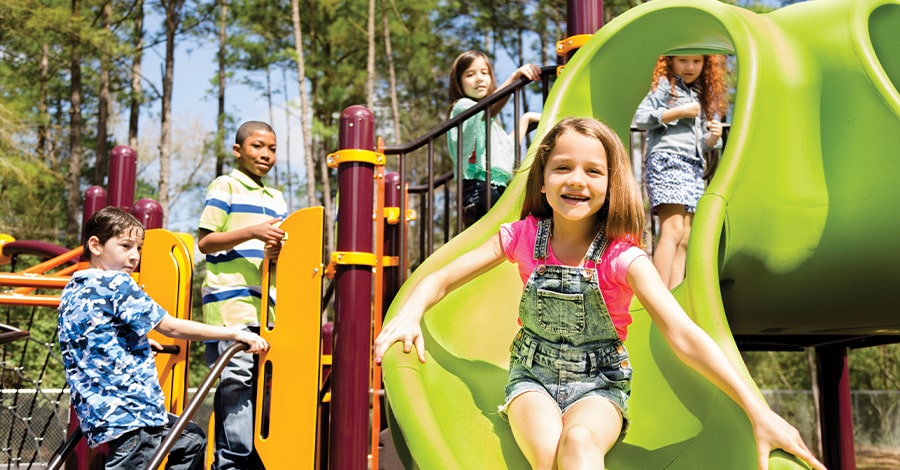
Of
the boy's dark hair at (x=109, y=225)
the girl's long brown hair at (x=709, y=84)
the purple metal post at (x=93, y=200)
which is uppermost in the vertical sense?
the girl's long brown hair at (x=709, y=84)

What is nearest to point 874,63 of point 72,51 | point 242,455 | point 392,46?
point 242,455

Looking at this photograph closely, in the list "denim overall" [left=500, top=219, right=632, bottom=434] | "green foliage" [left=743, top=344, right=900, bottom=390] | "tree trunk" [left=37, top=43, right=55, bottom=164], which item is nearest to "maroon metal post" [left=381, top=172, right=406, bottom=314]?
"denim overall" [left=500, top=219, right=632, bottom=434]

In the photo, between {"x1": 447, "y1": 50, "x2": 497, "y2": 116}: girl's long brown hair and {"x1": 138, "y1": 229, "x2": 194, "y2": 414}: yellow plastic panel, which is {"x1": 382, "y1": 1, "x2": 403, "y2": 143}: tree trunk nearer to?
{"x1": 447, "y1": 50, "x2": 497, "y2": 116}: girl's long brown hair

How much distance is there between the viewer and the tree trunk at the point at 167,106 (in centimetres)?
1520

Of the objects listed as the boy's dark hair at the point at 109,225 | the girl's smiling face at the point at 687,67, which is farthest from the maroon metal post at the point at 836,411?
the boy's dark hair at the point at 109,225

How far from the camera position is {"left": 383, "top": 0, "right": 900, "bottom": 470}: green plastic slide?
2.16 metres

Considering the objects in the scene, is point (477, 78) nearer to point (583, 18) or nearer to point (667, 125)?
point (583, 18)

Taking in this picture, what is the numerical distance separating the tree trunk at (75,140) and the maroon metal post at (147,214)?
12843 millimetres

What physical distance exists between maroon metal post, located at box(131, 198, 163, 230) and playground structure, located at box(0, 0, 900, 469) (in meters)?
0.94

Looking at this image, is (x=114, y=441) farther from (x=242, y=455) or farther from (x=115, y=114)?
(x=115, y=114)

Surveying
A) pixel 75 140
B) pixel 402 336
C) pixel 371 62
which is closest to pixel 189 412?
pixel 402 336

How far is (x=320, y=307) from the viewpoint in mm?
2896

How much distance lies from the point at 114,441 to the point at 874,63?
2.68 meters

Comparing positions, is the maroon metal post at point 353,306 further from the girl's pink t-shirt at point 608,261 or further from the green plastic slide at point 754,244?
the girl's pink t-shirt at point 608,261
